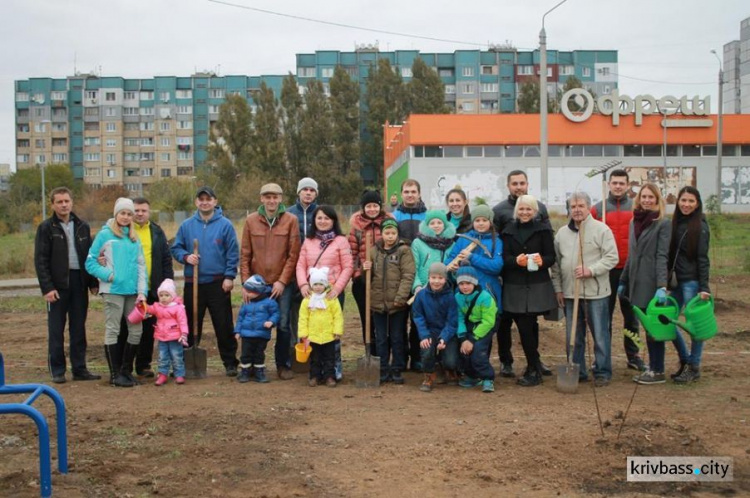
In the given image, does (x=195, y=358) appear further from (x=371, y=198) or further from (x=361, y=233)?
(x=371, y=198)

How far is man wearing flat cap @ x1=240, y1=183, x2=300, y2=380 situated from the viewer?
8062 millimetres

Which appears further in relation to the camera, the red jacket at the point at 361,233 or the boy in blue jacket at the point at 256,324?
the red jacket at the point at 361,233

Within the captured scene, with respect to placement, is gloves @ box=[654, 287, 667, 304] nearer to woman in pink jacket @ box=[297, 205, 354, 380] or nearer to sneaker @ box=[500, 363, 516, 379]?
sneaker @ box=[500, 363, 516, 379]

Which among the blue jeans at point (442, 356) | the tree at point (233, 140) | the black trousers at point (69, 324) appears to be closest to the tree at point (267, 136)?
the tree at point (233, 140)

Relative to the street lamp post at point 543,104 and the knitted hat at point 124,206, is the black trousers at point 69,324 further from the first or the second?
the street lamp post at point 543,104

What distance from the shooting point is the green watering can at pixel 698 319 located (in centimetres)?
688

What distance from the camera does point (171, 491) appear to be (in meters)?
4.56

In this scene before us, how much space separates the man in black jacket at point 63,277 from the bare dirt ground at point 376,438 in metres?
0.41

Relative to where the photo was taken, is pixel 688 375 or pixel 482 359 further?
pixel 688 375

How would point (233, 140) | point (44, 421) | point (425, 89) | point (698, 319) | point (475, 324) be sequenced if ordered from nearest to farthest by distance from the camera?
1. point (44, 421)
2. point (698, 319)
3. point (475, 324)
4. point (233, 140)
5. point (425, 89)

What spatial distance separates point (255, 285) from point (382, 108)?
6316cm

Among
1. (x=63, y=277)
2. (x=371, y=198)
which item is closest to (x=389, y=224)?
(x=371, y=198)

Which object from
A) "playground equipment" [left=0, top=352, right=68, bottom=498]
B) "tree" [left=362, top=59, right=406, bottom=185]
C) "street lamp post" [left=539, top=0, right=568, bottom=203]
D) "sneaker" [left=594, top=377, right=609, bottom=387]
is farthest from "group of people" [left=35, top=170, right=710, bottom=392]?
"tree" [left=362, top=59, right=406, bottom=185]

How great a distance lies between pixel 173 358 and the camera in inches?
317
